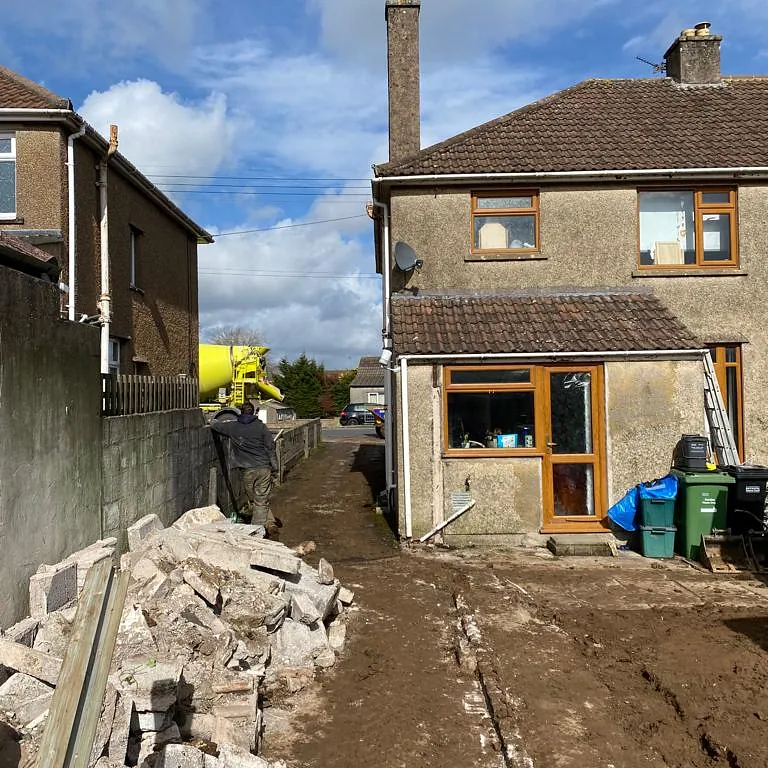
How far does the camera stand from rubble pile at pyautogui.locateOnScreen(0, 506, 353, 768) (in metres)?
4.17

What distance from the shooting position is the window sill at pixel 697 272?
12.5 meters

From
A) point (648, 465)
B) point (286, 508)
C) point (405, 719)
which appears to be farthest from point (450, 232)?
point (405, 719)

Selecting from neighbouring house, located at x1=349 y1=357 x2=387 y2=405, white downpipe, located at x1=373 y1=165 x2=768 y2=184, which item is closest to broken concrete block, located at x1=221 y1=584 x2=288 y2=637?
white downpipe, located at x1=373 y1=165 x2=768 y2=184

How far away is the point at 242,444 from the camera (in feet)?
36.7

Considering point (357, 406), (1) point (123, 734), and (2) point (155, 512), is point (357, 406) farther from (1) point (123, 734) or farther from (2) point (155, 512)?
(1) point (123, 734)

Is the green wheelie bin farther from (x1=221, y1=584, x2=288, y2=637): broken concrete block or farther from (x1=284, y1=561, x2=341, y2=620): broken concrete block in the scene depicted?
(x1=221, y1=584, x2=288, y2=637): broken concrete block

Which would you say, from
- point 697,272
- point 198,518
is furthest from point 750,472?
point 198,518

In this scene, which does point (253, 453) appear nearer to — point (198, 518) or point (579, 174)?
point (198, 518)

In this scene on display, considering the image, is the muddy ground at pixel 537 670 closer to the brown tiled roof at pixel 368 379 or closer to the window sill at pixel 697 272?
the window sill at pixel 697 272

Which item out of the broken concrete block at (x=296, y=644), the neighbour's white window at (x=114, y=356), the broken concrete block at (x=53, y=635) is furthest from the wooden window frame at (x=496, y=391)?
the neighbour's white window at (x=114, y=356)

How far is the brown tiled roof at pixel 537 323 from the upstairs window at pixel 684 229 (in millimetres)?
889

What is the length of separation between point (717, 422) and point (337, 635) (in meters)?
6.84

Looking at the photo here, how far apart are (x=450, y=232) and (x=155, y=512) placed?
6675 millimetres

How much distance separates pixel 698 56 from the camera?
1518 centimetres
